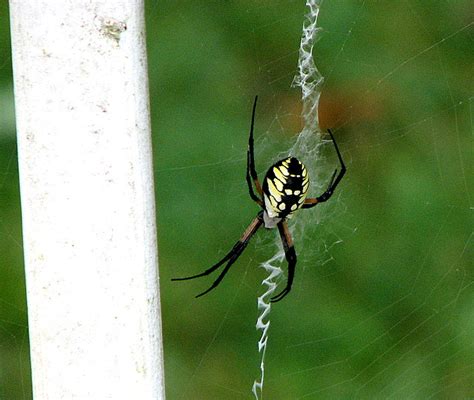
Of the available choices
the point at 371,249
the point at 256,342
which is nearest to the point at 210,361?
the point at 256,342

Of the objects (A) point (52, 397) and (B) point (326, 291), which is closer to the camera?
(A) point (52, 397)

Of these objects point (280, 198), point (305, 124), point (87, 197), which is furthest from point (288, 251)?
point (87, 197)

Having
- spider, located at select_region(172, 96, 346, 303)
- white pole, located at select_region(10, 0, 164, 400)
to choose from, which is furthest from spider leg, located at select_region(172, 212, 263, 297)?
white pole, located at select_region(10, 0, 164, 400)

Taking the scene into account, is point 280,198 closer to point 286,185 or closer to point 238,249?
point 286,185

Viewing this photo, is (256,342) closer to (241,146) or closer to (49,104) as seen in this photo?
(241,146)

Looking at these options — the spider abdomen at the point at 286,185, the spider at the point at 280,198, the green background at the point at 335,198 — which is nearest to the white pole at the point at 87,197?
the spider at the point at 280,198

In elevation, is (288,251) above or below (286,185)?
below
